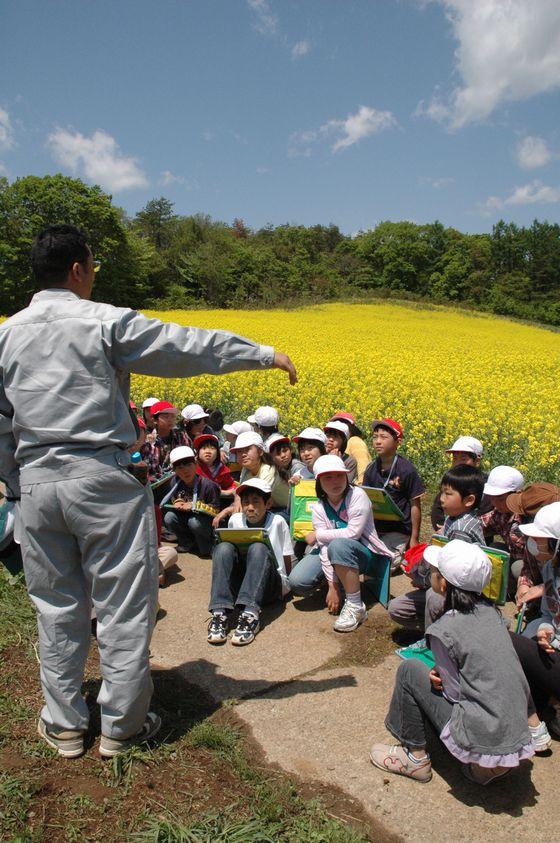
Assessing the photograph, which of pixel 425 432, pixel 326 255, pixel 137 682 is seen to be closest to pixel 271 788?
pixel 137 682

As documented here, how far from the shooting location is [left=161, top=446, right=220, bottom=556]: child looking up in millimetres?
5471

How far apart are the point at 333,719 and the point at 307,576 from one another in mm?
1411

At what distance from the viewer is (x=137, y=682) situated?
109 inches

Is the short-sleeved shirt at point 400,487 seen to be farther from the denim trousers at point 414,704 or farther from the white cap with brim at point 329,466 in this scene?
the denim trousers at point 414,704

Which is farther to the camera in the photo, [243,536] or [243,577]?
[243,577]

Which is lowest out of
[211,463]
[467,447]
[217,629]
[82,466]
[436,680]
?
[217,629]

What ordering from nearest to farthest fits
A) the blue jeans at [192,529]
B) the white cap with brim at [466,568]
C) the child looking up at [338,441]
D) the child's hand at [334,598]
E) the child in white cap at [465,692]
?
1. the child in white cap at [465,692]
2. the white cap with brim at [466,568]
3. the child's hand at [334,598]
4. the blue jeans at [192,529]
5. the child looking up at [338,441]

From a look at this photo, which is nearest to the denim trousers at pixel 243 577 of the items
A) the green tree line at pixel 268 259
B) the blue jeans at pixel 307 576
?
the blue jeans at pixel 307 576

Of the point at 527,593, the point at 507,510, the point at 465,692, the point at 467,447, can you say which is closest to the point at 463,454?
the point at 467,447

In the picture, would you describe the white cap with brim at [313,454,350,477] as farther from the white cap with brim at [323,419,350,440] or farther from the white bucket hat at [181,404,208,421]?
the white bucket hat at [181,404,208,421]

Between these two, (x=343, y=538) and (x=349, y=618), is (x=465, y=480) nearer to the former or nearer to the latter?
(x=343, y=538)

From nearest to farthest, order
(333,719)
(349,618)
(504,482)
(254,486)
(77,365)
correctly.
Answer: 1. (77,365)
2. (333,719)
3. (349,618)
4. (504,482)
5. (254,486)

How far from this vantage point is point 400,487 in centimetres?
524

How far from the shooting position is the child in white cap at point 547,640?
306 centimetres
